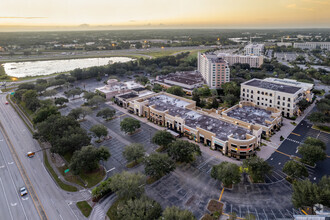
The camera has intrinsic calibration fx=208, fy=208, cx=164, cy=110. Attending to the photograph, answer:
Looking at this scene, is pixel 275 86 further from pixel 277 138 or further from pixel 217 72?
pixel 217 72

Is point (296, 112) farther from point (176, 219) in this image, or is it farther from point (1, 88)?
point (1, 88)

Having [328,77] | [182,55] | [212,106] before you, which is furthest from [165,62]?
[328,77]

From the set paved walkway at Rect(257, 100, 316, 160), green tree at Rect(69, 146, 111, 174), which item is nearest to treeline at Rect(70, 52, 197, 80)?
paved walkway at Rect(257, 100, 316, 160)

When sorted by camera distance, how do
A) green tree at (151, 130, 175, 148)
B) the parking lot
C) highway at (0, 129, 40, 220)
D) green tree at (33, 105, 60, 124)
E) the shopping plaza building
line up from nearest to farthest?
the parking lot
highway at (0, 129, 40, 220)
the shopping plaza building
green tree at (151, 130, 175, 148)
green tree at (33, 105, 60, 124)

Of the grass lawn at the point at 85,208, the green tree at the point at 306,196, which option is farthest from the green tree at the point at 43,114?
the green tree at the point at 306,196

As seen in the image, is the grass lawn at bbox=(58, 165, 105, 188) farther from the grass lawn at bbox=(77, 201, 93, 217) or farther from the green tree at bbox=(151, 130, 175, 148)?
the green tree at bbox=(151, 130, 175, 148)

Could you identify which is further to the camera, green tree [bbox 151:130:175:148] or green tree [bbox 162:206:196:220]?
green tree [bbox 151:130:175:148]
